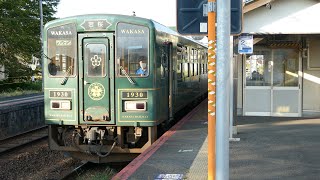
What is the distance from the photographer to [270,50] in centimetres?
1405

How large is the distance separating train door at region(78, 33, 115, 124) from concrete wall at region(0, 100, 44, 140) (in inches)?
230

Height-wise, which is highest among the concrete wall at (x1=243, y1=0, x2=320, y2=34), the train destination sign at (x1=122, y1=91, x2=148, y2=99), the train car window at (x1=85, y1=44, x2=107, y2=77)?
the concrete wall at (x1=243, y1=0, x2=320, y2=34)

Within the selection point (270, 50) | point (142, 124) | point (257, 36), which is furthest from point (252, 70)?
point (142, 124)

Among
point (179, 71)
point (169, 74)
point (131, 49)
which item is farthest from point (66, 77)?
point (179, 71)

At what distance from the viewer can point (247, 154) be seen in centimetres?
852

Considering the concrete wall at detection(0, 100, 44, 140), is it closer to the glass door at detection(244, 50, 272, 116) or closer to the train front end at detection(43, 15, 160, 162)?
the train front end at detection(43, 15, 160, 162)

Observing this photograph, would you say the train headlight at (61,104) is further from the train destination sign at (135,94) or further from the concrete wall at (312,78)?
the concrete wall at (312,78)

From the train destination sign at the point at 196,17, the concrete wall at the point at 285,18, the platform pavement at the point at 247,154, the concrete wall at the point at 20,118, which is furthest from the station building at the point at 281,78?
the train destination sign at the point at 196,17

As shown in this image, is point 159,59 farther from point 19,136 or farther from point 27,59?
point 27,59

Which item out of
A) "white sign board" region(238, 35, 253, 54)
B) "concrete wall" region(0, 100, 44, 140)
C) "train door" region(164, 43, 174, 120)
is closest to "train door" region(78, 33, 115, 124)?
"train door" region(164, 43, 174, 120)

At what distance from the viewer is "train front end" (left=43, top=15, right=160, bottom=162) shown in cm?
915

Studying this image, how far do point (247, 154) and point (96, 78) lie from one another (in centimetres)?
341

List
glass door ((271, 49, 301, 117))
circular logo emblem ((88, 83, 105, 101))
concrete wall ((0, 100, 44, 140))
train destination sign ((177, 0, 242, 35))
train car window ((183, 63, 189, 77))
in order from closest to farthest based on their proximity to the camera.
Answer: train destination sign ((177, 0, 242, 35))
circular logo emblem ((88, 83, 105, 101))
train car window ((183, 63, 189, 77))
glass door ((271, 49, 301, 117))
concrete wall ((0, 100, 44, 140))

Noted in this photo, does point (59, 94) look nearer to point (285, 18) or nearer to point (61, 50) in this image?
point (61, 50)
